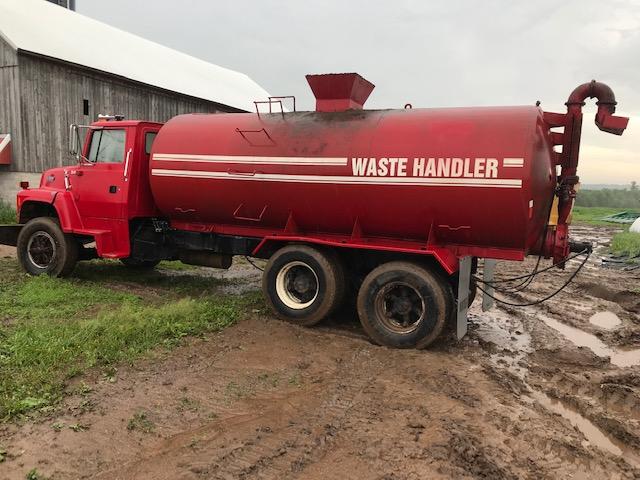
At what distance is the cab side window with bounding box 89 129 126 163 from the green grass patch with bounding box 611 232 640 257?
44.3 ft

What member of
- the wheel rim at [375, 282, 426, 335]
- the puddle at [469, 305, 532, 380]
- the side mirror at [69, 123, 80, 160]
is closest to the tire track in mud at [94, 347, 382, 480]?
the wheel rim at [375, 282, 426, 335]

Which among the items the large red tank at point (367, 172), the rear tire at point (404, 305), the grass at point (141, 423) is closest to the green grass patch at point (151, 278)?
the large red tank at point (367, 172)

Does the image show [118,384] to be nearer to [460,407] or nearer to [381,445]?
[381,445]

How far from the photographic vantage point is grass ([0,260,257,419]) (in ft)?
15.8

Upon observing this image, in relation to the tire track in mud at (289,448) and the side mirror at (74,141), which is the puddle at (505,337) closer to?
the tire track in mud at (289,448)

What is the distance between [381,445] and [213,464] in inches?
50.3

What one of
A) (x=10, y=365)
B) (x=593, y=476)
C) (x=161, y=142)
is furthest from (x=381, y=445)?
(x=161, y=142)

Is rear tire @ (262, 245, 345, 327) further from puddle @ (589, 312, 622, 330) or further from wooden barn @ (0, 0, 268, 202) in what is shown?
wooden barn @ (0, 0, 268, 202)

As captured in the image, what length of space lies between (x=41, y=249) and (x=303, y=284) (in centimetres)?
513

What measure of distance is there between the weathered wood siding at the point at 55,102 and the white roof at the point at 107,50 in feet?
A: 1.42

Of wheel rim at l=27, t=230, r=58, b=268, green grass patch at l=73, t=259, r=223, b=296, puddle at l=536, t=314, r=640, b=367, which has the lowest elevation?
puddle at l=536, t=314, r=640, b=367

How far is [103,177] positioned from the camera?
8.46 metres

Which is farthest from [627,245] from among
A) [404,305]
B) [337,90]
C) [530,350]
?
[337,90]

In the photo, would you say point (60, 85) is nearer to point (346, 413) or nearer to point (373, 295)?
point (373, 295)
